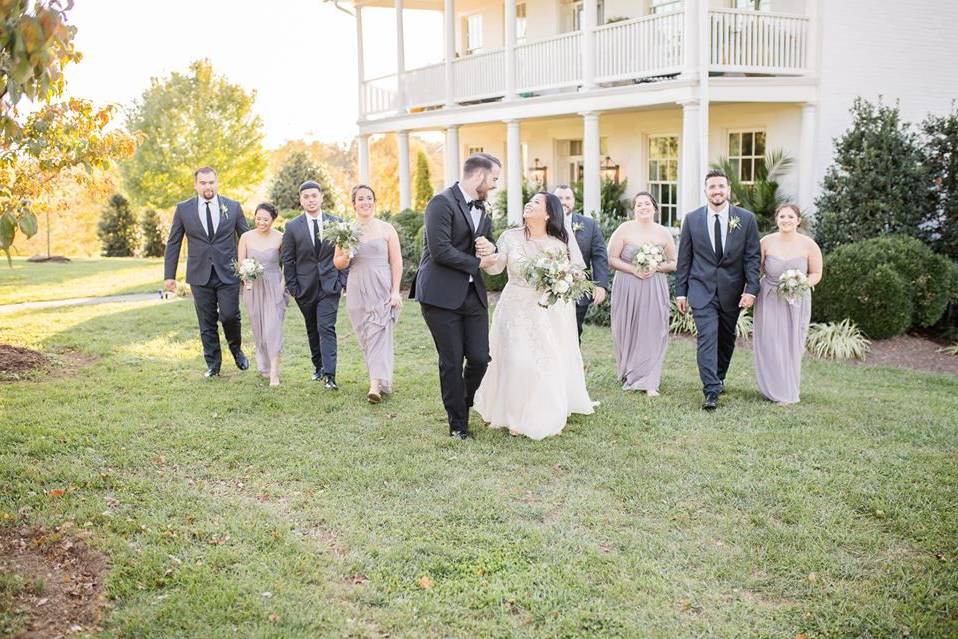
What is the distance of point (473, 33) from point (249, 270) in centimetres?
1848

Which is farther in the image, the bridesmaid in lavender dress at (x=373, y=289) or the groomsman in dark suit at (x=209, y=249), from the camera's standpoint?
the groomsman in dark suit at (x=209, y=249)

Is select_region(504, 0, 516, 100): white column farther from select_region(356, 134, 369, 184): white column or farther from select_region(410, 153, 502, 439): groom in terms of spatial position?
select_region(410, 153, 502, 439): groom

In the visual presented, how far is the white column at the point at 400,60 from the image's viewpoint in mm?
23688

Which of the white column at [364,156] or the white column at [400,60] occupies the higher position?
the white column at [400,60]

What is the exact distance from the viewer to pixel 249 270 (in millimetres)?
9750

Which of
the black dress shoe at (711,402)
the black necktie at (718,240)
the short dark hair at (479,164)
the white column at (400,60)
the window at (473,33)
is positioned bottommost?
the black dress shoe at (711,402)

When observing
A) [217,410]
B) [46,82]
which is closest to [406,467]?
[217,410]

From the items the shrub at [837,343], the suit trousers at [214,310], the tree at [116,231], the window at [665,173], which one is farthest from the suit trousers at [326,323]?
the tree at [116,231]

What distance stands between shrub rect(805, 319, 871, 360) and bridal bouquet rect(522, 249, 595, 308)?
6.03 metres

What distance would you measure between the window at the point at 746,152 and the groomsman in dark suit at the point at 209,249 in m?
11.1

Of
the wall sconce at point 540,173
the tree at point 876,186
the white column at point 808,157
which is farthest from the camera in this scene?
the wall sconce at point 540,173

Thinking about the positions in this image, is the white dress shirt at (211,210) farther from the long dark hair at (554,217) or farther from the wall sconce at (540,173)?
the wall sconce at (540,173)

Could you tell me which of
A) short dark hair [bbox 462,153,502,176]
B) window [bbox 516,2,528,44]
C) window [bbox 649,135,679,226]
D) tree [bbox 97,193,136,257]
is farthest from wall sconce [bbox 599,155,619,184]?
tree [bbox 97,193,136,257]

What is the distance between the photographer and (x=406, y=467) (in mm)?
7023
